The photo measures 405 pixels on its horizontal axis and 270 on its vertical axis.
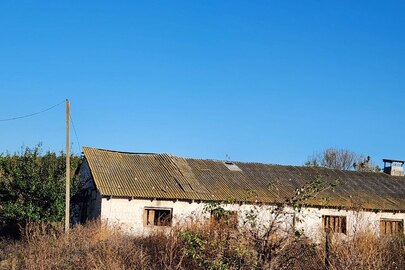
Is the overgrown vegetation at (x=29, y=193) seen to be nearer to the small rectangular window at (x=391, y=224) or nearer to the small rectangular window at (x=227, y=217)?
the small rectangular window at (x=227, y=217)

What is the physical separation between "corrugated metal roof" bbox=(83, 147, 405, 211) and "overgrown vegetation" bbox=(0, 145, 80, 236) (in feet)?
6.84

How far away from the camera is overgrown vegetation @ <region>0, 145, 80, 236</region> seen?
75.9ft

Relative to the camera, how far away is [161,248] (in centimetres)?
1360

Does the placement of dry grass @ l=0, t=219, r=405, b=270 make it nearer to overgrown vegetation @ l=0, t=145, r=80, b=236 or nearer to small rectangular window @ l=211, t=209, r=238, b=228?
small rectangular window @ l=211, t=209, r=238, b=228

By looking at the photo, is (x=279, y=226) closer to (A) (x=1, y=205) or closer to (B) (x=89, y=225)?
(B) (x=89, y=225)

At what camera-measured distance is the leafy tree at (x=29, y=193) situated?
910 inches

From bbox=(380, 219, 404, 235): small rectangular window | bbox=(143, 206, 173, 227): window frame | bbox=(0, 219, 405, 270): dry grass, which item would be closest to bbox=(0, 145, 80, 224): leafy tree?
bbox=(143, 206, 173, 227): window frame

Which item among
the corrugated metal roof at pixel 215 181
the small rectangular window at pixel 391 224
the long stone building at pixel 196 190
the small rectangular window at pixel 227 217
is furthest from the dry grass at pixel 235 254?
the small rectangular window at pixel 391 224

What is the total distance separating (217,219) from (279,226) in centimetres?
222

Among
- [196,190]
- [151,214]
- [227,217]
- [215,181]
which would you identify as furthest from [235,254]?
[215,181]

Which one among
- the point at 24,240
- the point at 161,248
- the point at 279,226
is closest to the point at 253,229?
the point at 279,226

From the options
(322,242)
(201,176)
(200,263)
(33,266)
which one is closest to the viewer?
(200,263)

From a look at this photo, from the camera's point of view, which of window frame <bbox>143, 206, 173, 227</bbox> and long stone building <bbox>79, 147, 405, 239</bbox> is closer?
long stone building <bbox>79, 147, 405, 239</bbox>

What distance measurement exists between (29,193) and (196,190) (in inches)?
318
